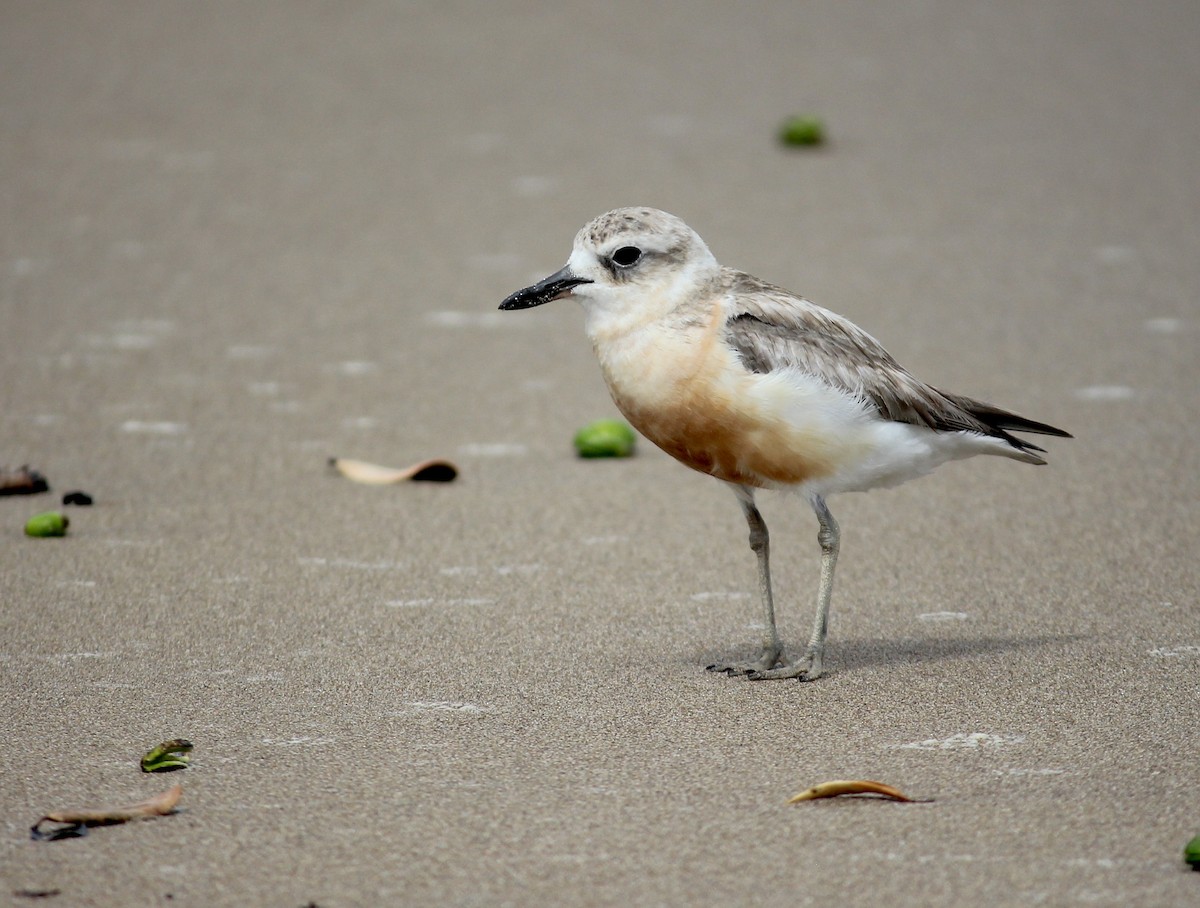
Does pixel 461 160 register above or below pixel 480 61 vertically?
below

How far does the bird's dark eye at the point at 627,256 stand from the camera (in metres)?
4.50

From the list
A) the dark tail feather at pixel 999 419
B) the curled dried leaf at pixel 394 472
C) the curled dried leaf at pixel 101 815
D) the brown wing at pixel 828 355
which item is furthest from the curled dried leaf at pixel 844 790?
the curled dried leaf at pixel 394 472

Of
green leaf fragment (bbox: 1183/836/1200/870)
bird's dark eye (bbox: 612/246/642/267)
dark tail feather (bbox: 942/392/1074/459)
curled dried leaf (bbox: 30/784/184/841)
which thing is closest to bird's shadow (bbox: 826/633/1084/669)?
dark tail feather (bbox: 942/392/1074/459)

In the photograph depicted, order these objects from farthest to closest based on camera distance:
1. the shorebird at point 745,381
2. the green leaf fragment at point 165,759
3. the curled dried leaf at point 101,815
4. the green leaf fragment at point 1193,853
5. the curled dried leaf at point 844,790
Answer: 1. the shorebird at point 745,381
2. the green leaf fragment at point 165,759
3. the curled dried leaf at point 844,790
4. the curled dried leaf at point 101,815
5. the green leaf fragment at point 1193,853

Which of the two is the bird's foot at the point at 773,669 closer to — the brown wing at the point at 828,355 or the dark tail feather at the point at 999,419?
the brown wing at the point at 828,355

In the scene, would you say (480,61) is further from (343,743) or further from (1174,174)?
(343,743)

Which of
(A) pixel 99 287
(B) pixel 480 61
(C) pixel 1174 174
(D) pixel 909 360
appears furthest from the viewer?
(B) pixel 480 61

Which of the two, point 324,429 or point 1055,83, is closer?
point 324,429

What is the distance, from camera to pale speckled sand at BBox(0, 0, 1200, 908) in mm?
3527

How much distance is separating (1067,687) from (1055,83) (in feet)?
23.8

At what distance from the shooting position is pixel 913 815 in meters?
3.54

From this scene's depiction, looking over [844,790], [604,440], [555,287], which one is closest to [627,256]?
[555,287]

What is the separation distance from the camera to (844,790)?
362 cm

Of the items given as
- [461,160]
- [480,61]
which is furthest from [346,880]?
[480,61]
